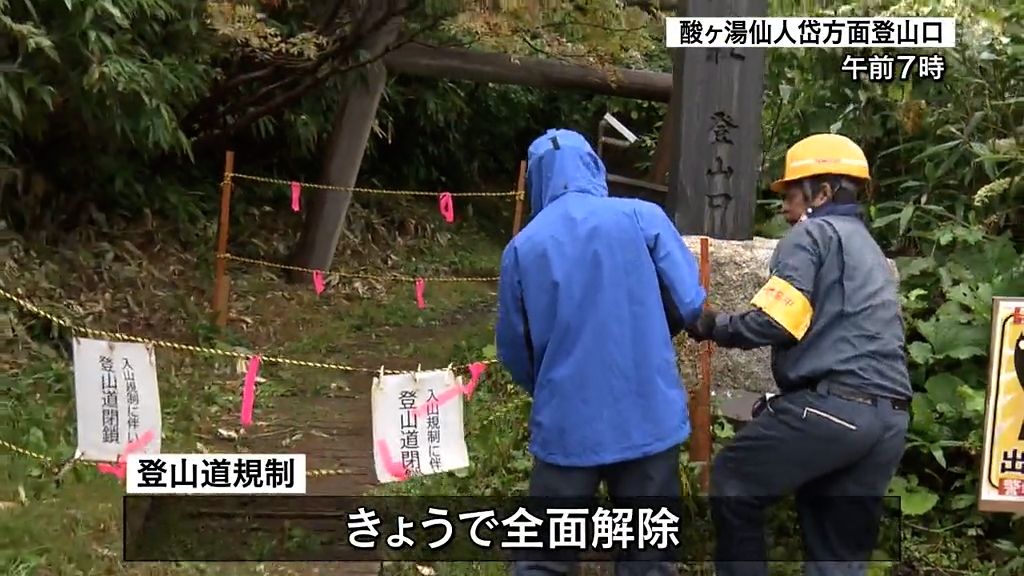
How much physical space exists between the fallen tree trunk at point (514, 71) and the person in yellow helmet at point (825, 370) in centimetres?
631

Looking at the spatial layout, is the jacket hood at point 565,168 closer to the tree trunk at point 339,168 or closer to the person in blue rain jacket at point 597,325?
the person in blue rain jacket at point 597,325

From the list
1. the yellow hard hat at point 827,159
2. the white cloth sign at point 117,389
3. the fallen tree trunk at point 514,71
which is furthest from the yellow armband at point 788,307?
the fallen tree trunk at point 514,71

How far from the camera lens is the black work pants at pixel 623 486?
3.15 m

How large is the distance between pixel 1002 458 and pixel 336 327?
6.12m

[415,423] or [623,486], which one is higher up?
[415,423]

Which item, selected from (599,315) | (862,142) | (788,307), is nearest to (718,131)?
(862,142)

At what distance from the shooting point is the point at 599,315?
3035 millimetres

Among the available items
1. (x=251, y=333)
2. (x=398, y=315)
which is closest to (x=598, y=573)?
(x=251, y=333)

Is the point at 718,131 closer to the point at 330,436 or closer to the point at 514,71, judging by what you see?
the point at 330,436
